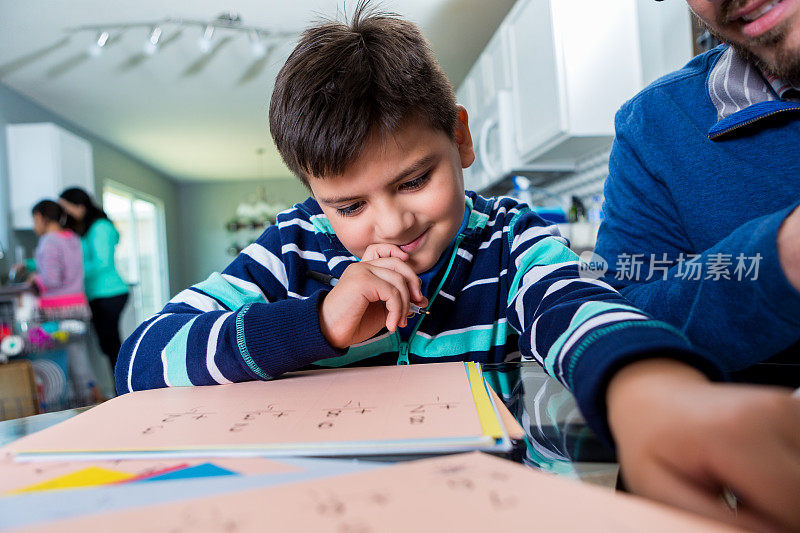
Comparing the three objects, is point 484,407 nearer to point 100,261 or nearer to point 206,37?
point 206,37

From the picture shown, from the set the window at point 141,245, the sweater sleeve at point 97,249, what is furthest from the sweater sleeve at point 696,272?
the window at point 141,245

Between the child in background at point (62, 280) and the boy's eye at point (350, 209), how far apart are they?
9.68ft

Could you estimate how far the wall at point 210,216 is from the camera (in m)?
8.04

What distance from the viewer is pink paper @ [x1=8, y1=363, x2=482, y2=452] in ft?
1.12

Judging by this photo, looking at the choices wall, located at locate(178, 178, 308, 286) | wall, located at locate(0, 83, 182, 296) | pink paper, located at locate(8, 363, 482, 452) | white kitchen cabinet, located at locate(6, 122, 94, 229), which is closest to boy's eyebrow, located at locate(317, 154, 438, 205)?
pink paper, located at locate(8, 363, 482, 452)

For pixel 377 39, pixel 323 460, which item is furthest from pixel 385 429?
pixel 377 39

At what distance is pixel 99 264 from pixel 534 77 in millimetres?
2906

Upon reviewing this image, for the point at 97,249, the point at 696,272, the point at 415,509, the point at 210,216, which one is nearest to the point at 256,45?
the point at 97,249

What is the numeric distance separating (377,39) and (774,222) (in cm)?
52

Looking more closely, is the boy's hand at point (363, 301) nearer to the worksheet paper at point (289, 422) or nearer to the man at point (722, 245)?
the worksheet paper at point (289, 422)

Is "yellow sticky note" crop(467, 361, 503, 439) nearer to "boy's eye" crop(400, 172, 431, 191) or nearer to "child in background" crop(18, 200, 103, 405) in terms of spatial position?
"boy's eye" crop(400, 172, 431, 191)

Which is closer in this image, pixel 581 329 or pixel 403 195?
pixel 581 329

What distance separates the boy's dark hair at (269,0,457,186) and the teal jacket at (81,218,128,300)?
130 inches

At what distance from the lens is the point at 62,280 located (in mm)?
3084
